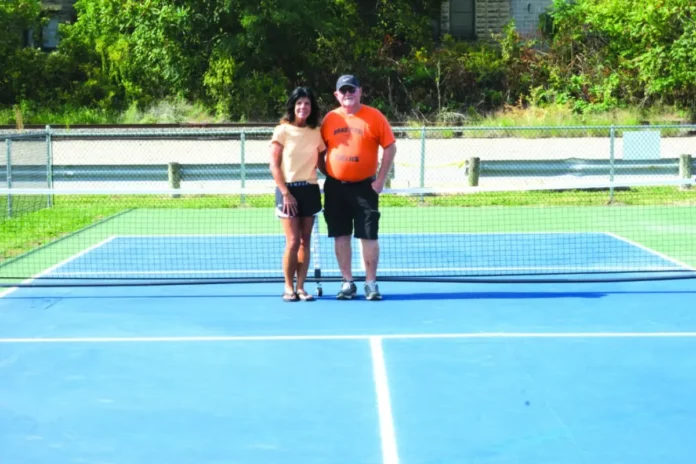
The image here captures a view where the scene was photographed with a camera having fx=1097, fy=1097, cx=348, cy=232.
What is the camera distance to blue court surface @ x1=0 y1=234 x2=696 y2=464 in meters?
5.84

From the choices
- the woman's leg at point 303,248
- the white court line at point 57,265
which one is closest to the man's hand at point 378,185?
the woman's leg at point 303,248

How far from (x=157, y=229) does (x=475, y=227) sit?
4.64 metres

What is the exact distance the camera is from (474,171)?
2002 cm

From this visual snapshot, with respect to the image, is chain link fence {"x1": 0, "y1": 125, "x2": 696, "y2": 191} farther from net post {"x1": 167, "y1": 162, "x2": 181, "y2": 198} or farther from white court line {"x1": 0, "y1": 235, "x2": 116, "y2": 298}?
white court line {"x1": 0, "y1": 235, "x2": 116, "y2": 298}

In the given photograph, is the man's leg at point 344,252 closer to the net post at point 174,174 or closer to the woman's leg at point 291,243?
the woman's leg at point 291,243

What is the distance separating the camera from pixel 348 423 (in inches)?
244

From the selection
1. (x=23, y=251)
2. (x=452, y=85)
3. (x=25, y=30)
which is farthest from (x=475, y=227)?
(x=25, y=30)

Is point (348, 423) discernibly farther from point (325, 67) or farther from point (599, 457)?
point (325, 67)

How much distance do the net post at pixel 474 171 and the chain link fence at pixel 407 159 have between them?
2cm

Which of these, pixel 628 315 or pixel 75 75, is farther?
pixel 75 75

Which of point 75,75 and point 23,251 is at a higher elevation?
point 75,75

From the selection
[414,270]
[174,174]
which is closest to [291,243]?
[414,270]

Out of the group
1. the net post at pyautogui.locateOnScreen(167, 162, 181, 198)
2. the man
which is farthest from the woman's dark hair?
the net post at pyautogui.locateOnScreen(167, 162, 181, 198)

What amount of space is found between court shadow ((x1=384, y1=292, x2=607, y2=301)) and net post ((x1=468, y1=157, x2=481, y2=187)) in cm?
965
